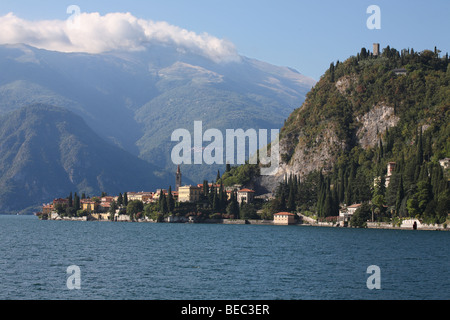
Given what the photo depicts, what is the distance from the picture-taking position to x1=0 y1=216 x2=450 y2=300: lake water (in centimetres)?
4756

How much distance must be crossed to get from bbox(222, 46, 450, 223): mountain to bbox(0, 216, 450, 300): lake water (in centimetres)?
3005

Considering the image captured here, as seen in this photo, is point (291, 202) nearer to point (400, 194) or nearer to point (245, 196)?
point (245, 196)

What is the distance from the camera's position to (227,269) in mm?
60438

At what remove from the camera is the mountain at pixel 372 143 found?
399 feet

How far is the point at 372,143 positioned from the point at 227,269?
4546 inches

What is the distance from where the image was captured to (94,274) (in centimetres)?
5547

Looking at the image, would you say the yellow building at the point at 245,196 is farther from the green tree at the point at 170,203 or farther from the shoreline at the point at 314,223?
the green tree at the point at 170,203

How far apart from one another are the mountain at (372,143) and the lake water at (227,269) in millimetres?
30047

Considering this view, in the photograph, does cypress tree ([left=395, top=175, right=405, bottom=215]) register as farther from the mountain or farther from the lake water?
the lake water

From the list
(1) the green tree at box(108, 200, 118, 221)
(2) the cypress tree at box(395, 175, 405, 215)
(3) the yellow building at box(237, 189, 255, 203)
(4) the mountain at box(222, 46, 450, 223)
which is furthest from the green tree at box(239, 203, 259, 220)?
(2) the cypress tree at box(395, 175, 405, 215)
